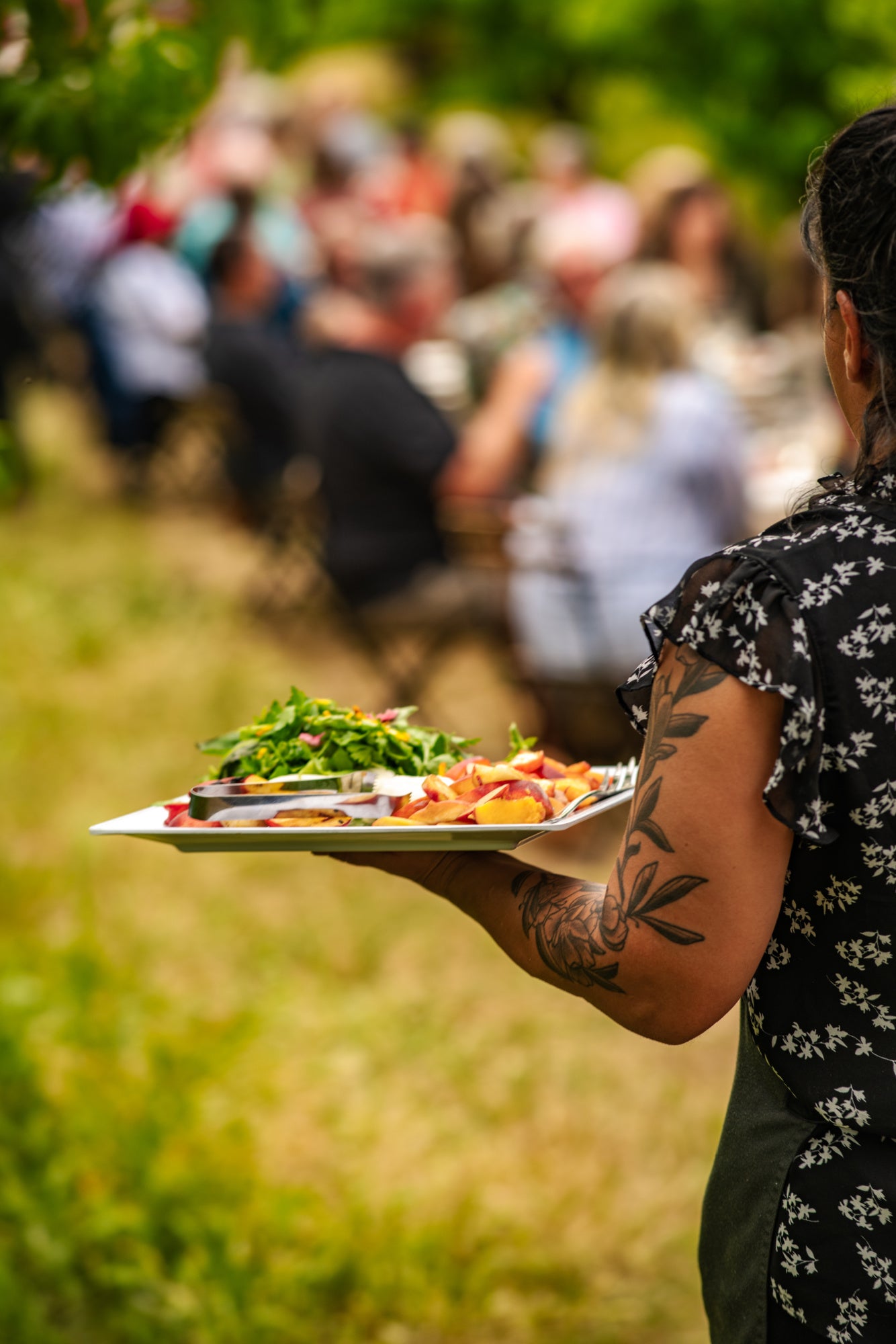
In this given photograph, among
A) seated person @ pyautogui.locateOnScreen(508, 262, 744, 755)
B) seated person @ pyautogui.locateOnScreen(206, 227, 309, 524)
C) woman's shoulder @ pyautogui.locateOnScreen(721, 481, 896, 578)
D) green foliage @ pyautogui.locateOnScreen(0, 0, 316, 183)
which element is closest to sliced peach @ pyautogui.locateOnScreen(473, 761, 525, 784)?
woman's shoulder @ pyautogui.locateOnScreen(721, 481, 896, 578)

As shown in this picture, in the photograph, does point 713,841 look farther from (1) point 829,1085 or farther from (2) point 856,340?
(2) point 856,340

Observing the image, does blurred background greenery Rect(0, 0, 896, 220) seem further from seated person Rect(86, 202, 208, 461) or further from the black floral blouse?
seated person Rect(86, 202, 208, 461)

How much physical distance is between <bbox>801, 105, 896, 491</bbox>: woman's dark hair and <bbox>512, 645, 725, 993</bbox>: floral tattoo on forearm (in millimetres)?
206

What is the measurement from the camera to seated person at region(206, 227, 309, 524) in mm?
6723

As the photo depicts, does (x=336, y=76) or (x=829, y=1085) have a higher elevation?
(x=336, y=76)

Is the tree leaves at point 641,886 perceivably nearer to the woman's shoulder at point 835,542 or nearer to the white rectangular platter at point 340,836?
the white rectangular platter at point 340,836

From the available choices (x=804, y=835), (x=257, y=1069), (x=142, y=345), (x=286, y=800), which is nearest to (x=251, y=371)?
(x=142, y=345)

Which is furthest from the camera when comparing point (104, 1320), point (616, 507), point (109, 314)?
point (109, 314)

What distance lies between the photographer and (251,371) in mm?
6711

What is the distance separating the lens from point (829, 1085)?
1.10 meters

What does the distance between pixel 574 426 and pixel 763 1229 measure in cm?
330

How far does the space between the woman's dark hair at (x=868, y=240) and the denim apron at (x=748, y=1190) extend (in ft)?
1.65

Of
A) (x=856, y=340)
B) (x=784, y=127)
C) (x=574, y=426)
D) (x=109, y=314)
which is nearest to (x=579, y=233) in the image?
(x=574, y=426)

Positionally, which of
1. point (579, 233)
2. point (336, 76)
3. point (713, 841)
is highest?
point (336, 76)
